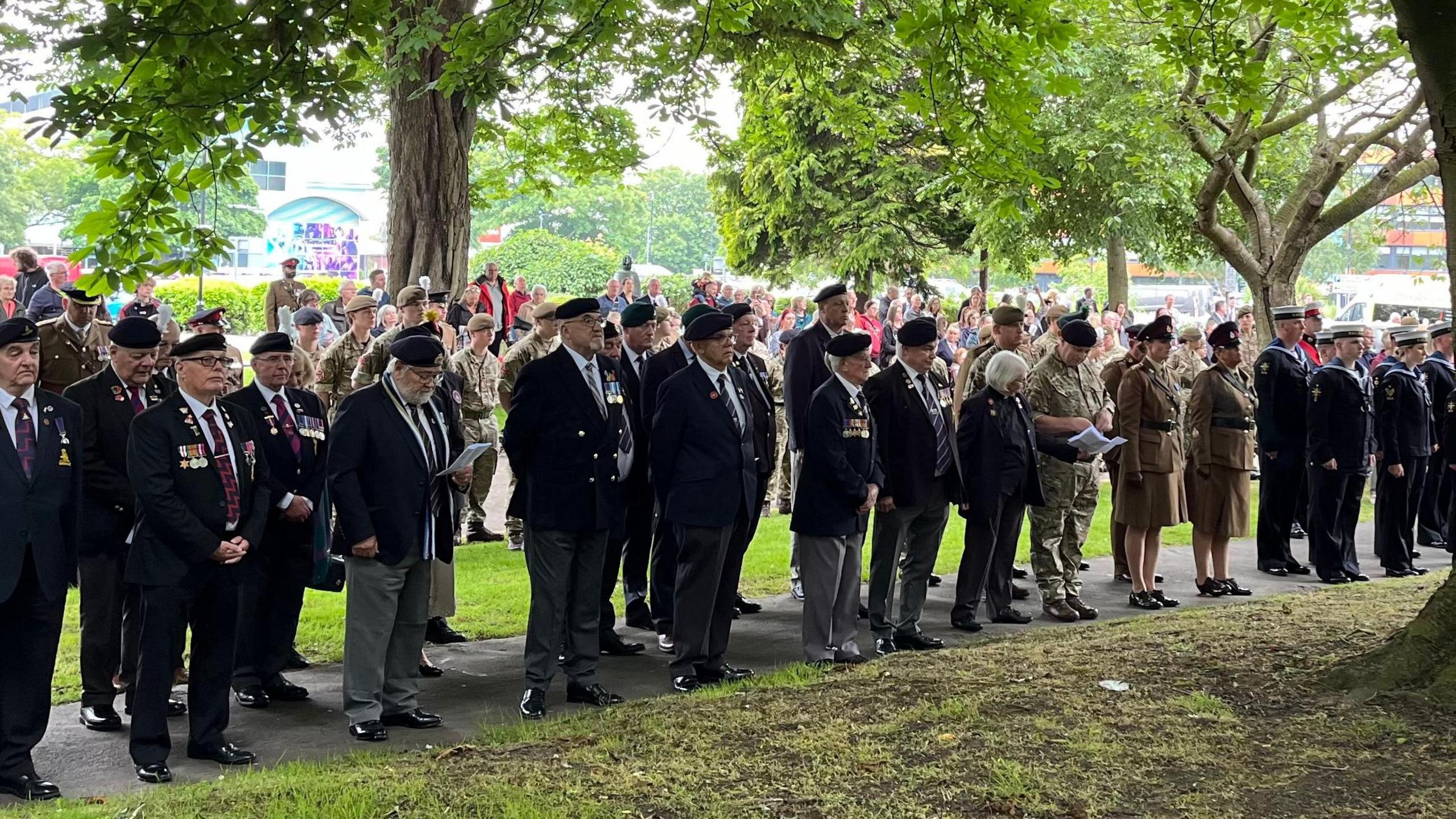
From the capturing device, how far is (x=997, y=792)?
19.2ft

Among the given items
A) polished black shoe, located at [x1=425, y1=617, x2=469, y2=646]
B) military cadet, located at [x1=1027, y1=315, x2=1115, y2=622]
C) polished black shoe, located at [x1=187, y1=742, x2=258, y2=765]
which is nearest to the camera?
polished black shoe, located at [x1=187, y1=742, x2=258, y2=765]

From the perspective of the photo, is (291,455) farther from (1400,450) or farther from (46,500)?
(1400,450)

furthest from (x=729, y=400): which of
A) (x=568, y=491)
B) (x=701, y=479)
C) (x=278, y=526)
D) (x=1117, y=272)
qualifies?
(x=1117, y=272)

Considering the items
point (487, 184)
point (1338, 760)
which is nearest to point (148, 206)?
point (1338, 760)

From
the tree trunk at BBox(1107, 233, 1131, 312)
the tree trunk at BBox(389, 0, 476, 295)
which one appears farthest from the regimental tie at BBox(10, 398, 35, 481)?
the tree trunk at BBox(1107, 233, 1131, 312)

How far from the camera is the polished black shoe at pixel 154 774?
6.56 m

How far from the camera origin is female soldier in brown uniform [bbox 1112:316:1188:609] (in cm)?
1138

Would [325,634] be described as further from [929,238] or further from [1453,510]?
[929,238]

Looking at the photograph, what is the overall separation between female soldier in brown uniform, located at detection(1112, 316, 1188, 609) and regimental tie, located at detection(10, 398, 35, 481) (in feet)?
26.4

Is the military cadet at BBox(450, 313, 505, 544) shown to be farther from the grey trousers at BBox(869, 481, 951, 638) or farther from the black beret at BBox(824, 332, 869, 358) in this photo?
the black beret at BBox(824, 332, 869, 358)

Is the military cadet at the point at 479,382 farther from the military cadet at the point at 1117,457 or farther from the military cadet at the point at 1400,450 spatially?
the military cadet at the point at 1400,450

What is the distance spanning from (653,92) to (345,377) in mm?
4392

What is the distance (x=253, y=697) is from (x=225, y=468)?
174 centimetres

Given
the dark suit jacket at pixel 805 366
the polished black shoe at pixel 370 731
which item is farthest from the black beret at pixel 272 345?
the dark suit jacket at pixel 805 366
